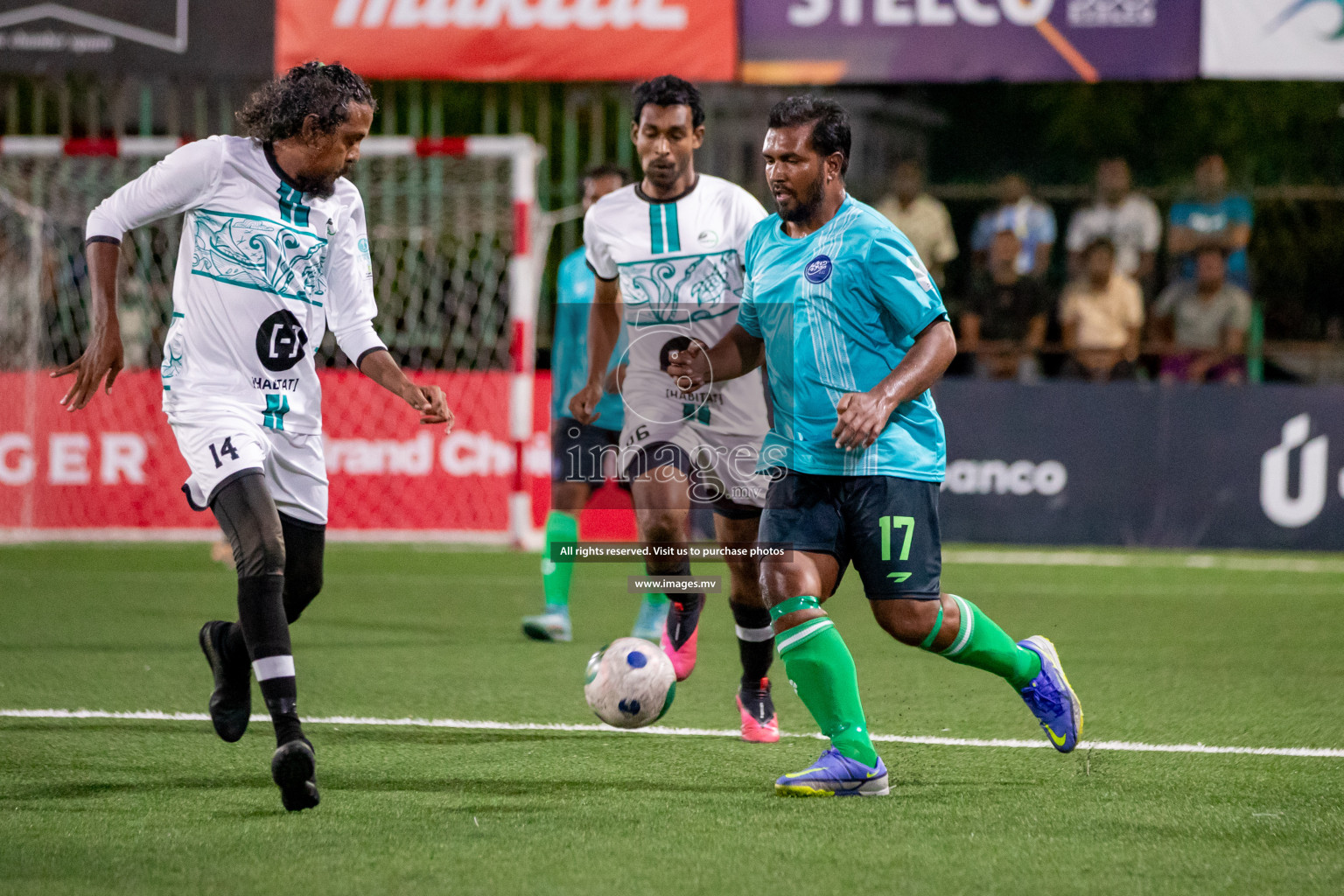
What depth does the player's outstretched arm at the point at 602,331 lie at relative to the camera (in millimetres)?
6281

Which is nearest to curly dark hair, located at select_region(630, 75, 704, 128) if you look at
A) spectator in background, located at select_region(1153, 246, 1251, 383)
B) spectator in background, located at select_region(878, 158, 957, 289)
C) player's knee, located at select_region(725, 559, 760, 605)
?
player's knee, located at select_region(725, 559, 760, 605)

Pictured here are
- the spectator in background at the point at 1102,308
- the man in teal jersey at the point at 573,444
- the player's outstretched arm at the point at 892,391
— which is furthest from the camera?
the spectator in background at the point at 1102,308

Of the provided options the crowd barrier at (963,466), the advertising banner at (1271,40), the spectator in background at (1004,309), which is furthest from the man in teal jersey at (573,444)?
the advertising banner at (1271,40)

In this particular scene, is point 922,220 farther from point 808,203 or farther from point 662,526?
point 808,203

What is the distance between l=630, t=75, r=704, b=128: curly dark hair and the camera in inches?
233

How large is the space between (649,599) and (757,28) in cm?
639

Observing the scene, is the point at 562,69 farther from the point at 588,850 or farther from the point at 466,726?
the point at 588,850

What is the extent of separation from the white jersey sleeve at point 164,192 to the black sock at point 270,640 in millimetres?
1070

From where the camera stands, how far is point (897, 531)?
4.57m

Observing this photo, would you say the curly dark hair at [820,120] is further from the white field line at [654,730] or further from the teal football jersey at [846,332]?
the white field line at [654,730]

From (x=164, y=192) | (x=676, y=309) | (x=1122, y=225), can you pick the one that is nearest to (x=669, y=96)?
(x=676, y=309)

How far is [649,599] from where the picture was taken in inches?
287

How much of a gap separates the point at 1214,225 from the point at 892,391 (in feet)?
31.5

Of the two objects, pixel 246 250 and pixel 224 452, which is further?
pixel 246 250
